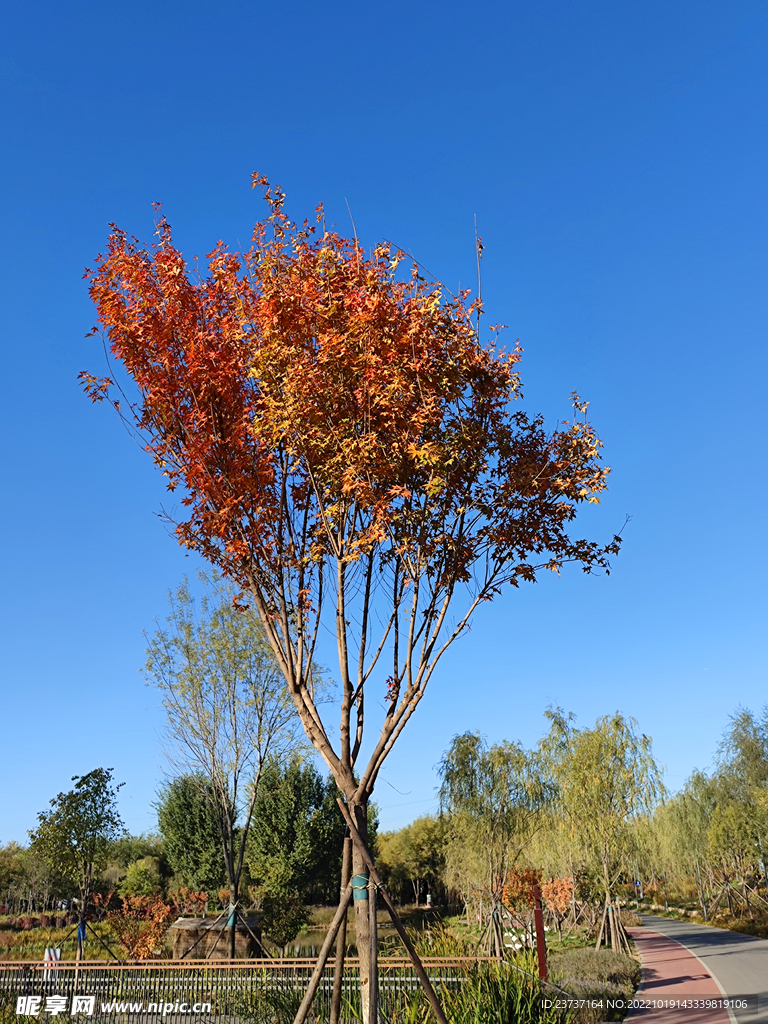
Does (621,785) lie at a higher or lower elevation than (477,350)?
lower

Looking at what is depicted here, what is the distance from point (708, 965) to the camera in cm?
1486

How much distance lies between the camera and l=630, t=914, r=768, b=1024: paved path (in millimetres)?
10193

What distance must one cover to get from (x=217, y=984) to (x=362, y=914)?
351 cm

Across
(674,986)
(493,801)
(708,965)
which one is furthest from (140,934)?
(708,965)

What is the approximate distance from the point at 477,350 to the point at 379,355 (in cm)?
71

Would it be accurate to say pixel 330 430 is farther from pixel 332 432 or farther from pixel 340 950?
pixel 340 950

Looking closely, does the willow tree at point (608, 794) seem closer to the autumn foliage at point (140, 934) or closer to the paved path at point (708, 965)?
the paved path at point (708, 965)

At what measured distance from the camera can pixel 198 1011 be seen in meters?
6.82

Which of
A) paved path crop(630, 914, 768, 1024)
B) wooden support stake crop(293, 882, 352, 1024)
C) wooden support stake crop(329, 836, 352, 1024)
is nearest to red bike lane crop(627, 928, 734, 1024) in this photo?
paved path crop(630, 914, 768, 1024)

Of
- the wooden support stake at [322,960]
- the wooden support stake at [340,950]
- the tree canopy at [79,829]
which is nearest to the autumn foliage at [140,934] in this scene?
the tree canopy at [79,829]

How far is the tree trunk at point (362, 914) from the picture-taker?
4184mm

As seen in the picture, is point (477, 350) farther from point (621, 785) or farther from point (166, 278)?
point (621, 785)

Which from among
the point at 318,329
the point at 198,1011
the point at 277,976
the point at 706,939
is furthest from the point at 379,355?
the point at 706,939

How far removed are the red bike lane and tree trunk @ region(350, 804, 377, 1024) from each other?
699 centimetres
